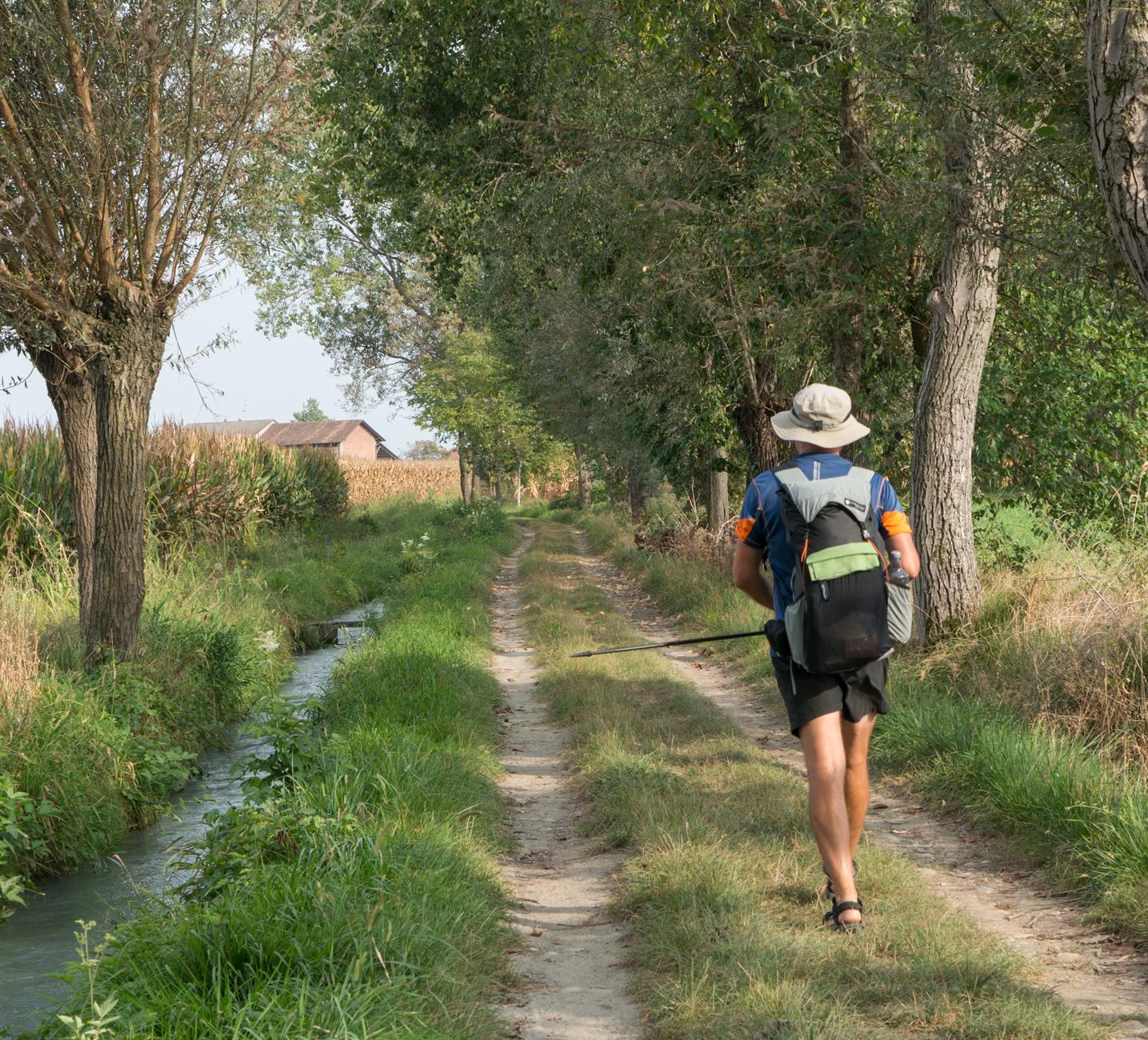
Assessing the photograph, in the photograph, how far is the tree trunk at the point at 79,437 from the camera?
30.1 ft

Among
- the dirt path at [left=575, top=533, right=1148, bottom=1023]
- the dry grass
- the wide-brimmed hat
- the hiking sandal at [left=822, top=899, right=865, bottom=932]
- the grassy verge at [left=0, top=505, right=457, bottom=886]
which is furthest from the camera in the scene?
the grassy verge at [left=0, top=505, right=457, bottom=886]

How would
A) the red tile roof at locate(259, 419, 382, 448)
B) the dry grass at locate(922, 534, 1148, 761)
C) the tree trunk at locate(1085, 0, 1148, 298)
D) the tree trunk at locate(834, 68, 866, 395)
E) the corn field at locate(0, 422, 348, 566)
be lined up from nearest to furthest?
the tree trunk at locate(1085, 0, 1148, 298)
the dry grass at locate(922, 534, 1148, 761)
the tree trunk at locate(834, 68, 866, 395)
the corn field at locate(0, 422, 348, 566)
the red tile roof at locate(259, 419, 382, 448)

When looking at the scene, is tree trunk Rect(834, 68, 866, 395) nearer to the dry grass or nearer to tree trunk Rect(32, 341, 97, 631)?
the dry grass

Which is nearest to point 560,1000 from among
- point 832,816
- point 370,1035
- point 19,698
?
point 370,1035

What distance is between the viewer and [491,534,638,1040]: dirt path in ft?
13.1

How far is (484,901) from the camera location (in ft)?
15.6

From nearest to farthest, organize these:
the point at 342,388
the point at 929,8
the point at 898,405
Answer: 1. the point at 929,8
2. the point at 898,405
3. the point at 342,388

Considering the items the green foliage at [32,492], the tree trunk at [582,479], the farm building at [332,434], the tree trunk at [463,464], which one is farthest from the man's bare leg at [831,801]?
the farm building at [332,434]

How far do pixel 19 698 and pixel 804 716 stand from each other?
6.12 metres

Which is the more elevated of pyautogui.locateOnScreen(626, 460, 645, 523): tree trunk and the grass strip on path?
pyautogui.locateOnScreen(626, 460, 645, 523): tree trunk

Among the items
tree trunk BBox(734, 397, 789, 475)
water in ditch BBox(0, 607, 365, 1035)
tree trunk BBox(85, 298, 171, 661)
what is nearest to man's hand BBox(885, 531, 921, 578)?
water in ditch BBox(0, 607, 365, 1035)

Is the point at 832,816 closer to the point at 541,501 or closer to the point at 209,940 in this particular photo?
the point at 209,940

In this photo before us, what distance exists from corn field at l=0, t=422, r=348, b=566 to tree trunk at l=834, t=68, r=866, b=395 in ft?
30.1

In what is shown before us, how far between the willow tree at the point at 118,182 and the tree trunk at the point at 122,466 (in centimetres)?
1
